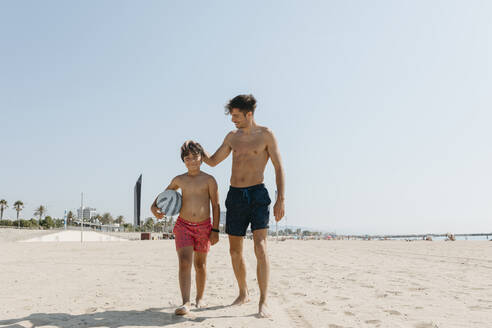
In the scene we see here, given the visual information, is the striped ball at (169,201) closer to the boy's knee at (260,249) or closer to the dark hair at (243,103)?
the boy's knee at (260,249)

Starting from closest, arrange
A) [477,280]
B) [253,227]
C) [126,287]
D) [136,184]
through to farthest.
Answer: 1. [253,227]
2. [126,287]
3. [477,280]
4. [136,184]

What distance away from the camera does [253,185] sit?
140 inches

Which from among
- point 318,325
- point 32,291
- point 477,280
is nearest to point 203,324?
point 318,325

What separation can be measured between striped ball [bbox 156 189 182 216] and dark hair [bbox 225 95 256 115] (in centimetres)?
106

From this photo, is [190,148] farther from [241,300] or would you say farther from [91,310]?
[91,310]

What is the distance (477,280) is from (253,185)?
427 cm

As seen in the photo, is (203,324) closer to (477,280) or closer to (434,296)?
(434,296)

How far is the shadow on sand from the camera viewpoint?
9.29 feet

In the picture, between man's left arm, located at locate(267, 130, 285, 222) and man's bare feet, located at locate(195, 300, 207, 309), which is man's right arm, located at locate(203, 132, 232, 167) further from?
man's bare feet, located at locate(195, 300, 207, 309)

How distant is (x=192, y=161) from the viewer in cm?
359

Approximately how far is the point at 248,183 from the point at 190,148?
698 millimetres

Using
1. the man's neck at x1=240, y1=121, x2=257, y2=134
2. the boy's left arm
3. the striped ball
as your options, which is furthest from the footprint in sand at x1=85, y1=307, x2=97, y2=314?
the man's neck at x1=240, y1=121, x2=257, y2=134

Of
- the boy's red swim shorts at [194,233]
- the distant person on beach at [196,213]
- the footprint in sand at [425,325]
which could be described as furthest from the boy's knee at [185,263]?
the footprint in sand at [425,325]

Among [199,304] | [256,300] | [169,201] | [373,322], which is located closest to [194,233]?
[169,201]
